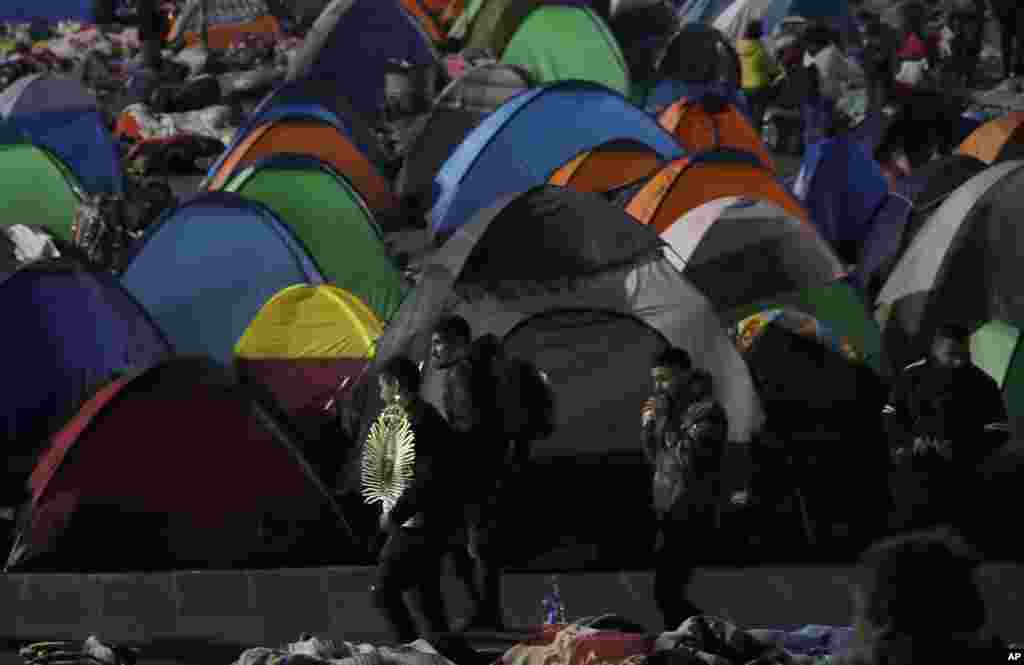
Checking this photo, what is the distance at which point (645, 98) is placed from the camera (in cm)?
2528

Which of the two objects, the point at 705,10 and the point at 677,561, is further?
the point at 705,10

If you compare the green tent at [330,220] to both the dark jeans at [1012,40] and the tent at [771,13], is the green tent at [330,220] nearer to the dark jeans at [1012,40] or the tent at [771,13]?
the tent at [771,13]

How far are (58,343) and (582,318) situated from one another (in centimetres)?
292

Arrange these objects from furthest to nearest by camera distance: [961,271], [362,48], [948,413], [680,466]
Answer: [362,48] < [961,271] < [948,413] < [680,466]

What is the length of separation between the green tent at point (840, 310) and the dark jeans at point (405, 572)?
15.3 ft

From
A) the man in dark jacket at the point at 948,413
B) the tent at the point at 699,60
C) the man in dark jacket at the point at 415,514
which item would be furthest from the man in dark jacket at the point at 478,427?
the tent at the point at 699,60

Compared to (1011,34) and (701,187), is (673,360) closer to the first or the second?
(701,187)

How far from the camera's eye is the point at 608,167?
1988 cm

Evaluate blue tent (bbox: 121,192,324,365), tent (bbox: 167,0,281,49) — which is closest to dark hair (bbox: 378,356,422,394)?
blue tent (bbox: 121,192,324,365)

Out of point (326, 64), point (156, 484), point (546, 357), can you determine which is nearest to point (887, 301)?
point (546, 357)

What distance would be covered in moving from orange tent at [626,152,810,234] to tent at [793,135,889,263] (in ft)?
2.62

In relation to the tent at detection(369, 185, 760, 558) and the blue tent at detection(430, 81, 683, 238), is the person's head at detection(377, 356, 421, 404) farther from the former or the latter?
the blue tent at detection(430, 81, 683, 238)

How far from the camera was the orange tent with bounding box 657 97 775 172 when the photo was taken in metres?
21.8

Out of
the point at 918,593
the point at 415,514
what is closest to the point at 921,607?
the point at 918,593
